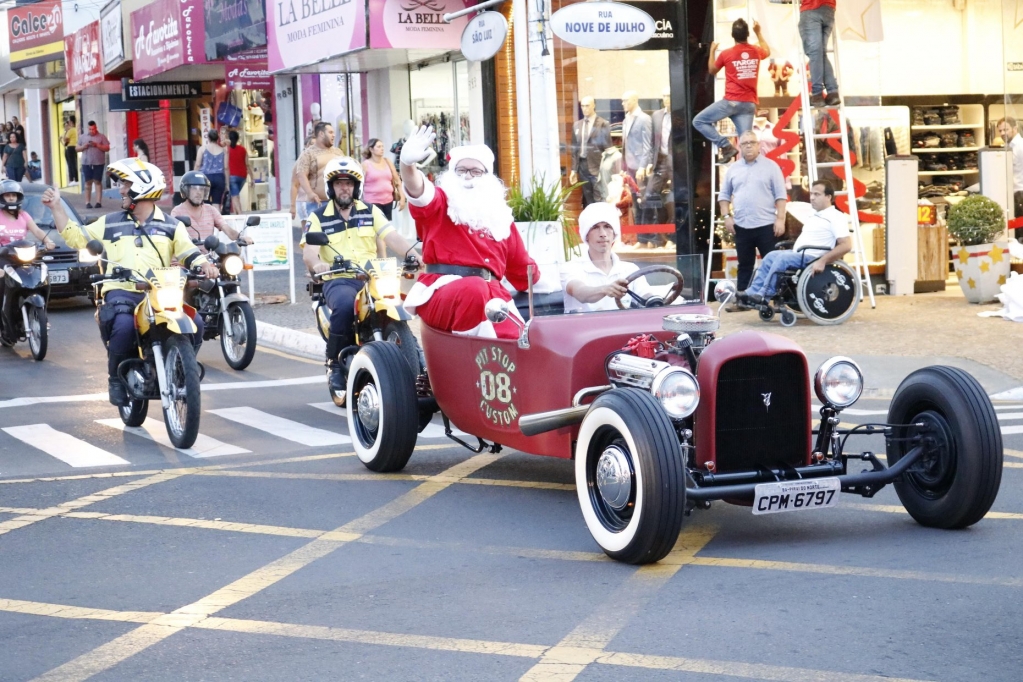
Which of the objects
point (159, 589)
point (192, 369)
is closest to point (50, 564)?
point (159, 589)

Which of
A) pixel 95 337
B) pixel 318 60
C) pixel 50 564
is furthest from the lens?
pixel 318 60

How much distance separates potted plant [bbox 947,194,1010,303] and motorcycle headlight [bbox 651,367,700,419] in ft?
33.6

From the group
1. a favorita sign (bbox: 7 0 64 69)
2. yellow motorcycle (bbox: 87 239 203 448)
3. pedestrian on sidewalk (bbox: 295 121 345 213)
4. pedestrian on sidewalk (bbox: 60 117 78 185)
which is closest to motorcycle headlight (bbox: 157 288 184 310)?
yellow motorcycle (bbox: 87 239 203 448)

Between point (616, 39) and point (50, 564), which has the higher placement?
point (616, 39)

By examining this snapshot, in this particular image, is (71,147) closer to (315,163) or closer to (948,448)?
(315,163)

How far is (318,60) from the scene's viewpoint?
69.9 ft

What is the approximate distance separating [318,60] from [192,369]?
1283 cm

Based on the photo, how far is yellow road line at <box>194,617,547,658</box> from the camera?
504 centimetres

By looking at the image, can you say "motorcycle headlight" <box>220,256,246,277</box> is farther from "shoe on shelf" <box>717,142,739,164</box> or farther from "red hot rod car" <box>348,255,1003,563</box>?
"shoe on shelf" <box>717,142,739,164</box>

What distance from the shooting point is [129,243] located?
984 cm

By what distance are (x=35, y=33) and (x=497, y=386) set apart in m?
41.0

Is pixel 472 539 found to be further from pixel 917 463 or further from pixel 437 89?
pixel 437 89

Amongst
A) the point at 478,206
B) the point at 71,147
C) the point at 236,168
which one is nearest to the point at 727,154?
the point at 478,206

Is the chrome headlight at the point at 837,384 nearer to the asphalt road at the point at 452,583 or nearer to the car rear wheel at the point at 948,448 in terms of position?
the car rear wheel at the point at 948,448
